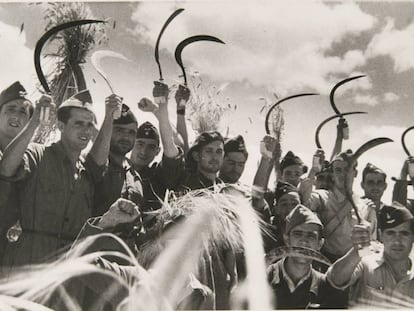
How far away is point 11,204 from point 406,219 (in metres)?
2.01

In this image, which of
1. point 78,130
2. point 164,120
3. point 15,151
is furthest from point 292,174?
point 15,151

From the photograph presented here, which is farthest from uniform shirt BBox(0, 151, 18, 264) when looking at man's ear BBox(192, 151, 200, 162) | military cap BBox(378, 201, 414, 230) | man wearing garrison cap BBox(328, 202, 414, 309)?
military cap BBox(378, 201, 414, 230)

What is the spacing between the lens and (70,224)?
A: 3039 millimetres

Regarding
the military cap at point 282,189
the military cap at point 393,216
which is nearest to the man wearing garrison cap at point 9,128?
the military cap at point 282,189

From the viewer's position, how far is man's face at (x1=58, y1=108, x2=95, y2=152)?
3076mm

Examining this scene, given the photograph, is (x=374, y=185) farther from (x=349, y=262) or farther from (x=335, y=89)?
(x=335, y=89)

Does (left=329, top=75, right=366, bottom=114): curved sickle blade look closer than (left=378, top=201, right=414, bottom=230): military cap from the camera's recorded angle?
No

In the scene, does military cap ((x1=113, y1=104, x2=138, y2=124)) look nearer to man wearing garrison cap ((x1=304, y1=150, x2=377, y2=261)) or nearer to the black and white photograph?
the black and white photograph

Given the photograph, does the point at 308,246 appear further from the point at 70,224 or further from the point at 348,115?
the point at 70,224

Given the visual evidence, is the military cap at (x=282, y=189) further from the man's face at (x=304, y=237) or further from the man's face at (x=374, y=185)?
the man's face at (x=374, y=185)

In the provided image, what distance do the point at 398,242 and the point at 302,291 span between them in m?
0.55

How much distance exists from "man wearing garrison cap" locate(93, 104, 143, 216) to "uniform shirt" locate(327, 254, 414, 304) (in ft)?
3.87

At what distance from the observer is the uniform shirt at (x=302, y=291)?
9.75ft

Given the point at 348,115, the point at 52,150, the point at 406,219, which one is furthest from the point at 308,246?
the point at 52,150
